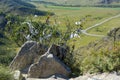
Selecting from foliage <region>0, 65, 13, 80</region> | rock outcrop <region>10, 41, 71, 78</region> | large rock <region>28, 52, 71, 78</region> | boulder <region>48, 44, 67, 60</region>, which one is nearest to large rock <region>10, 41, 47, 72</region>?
rock outcrop <region>10, 41, 71, 78</region>

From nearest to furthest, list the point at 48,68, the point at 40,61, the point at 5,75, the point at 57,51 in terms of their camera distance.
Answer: the point at 5,75 < the point at 48,68 < the point at 40,61 < the point at 57,51

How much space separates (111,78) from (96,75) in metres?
1.60

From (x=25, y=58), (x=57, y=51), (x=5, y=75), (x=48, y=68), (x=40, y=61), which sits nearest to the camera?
(x=5, y=75)

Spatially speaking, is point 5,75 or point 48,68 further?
point 48,68

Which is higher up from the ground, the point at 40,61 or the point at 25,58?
the point at 40,61

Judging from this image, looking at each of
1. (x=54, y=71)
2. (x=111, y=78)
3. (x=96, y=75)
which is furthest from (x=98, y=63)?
(x=54, y=71)

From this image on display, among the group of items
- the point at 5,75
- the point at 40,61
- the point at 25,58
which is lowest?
the point at 25,58

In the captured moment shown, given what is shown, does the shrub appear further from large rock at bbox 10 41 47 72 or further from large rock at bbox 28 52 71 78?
large rock at bbox 10 41 47 72

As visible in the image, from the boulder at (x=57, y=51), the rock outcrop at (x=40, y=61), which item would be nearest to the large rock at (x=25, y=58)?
the rock outcrop at (x=40, y=61)

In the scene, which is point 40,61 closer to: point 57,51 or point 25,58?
point 57,51

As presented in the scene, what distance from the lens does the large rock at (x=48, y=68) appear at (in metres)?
21.6

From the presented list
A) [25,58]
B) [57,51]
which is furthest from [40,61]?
[25,58]

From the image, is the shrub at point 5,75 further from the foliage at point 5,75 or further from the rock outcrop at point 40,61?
the rock outcrop at point 40,61

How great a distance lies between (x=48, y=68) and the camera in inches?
849
